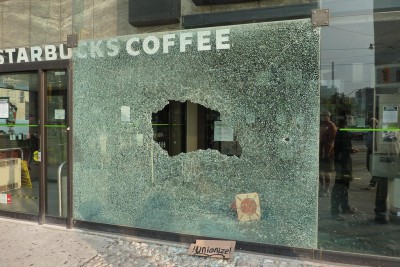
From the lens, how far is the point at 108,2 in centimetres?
518

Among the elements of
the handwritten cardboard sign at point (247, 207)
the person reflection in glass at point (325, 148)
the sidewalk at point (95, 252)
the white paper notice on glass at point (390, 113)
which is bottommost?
the sidewalk at point (95, 252)

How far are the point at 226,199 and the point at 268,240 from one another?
0.67 m

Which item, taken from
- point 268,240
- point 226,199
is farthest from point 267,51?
point 268,240

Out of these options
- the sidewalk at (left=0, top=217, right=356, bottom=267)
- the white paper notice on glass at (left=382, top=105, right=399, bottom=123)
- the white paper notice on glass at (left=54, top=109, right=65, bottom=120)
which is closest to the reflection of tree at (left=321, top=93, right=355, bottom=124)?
the white paper notice on glass at (left=382, top=105, right=399, bottom=123)

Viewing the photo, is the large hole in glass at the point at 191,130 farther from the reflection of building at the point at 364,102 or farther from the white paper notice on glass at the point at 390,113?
the white paper notice on glass at the point at 390,113

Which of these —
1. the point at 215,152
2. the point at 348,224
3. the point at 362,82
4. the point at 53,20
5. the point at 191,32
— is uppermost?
the point at 53,20

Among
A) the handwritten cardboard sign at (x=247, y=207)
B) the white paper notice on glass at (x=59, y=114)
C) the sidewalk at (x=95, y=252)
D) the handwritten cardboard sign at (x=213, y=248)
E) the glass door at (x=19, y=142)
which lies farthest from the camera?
the glass door at (x=19, y=142)

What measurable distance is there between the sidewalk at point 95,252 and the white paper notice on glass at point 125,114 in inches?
61.5

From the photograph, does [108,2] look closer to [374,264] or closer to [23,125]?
[23,125]

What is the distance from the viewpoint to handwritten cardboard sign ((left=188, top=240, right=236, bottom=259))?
13.1ft

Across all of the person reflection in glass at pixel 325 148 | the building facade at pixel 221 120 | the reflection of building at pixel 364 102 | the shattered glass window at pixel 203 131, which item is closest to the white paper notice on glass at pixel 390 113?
the building facade at pixel 221 120

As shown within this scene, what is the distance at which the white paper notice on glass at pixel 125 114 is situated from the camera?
468 cm

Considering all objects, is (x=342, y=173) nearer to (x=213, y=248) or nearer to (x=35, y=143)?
(x=213, y=248)

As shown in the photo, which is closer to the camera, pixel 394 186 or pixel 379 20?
pixel 379 20
